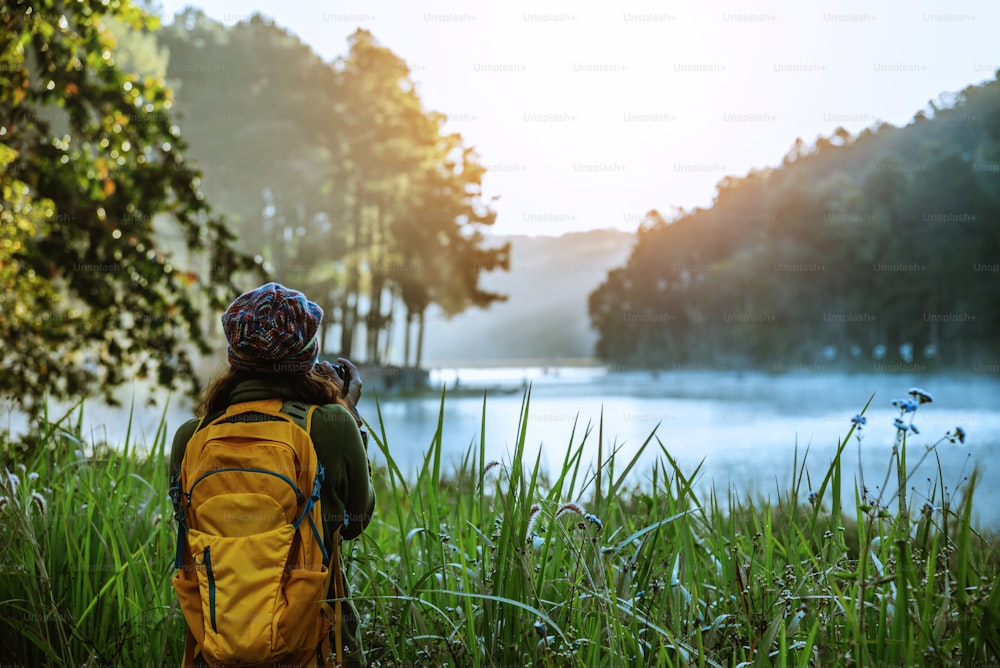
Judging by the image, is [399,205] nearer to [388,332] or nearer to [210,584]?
[388,332]

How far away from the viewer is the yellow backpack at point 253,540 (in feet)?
5.78

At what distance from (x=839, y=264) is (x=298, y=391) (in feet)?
135

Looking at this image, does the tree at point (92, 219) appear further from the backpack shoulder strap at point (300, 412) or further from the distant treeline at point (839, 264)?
the distant treeline at point (839, 264)

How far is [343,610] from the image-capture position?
2.03 meters

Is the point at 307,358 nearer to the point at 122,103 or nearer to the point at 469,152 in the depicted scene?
the point at 122,103

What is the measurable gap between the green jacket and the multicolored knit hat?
0.20 feet

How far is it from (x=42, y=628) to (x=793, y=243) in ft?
136

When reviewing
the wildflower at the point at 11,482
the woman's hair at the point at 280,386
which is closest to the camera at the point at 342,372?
the woman's hair at the point at 280,386

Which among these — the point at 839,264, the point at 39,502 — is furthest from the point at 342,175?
the point at 839,264

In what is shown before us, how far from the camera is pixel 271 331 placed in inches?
75.5

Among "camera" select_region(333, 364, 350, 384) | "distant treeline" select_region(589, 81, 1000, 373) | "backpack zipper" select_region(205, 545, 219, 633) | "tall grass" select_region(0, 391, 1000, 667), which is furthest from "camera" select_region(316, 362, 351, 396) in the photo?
"distant treeline" select_region(589, 81, 1000, 373)

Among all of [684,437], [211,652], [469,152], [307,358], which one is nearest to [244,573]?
[211,652]

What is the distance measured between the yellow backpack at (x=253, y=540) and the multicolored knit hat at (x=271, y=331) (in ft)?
0.39

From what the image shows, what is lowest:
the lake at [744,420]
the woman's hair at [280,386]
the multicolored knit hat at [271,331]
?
the lake at [744,420]
